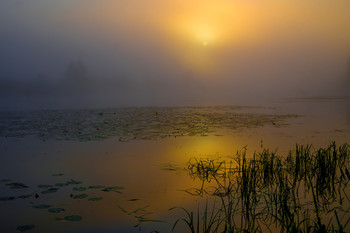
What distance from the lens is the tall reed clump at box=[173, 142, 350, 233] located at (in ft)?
14.8

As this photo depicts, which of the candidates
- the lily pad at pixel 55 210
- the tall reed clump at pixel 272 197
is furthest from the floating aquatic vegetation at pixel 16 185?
the tall reed clump at pixel 272 197

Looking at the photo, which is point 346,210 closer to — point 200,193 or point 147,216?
point 200,193

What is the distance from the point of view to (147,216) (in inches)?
195

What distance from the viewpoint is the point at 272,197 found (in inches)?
221

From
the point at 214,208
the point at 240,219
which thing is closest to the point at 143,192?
the point at 214,208

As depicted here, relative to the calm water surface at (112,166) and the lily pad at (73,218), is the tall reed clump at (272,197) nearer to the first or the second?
the calm water surface at (112,166)

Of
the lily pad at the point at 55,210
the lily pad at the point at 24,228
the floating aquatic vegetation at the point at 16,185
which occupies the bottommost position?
the lily pad at the point at 24,228

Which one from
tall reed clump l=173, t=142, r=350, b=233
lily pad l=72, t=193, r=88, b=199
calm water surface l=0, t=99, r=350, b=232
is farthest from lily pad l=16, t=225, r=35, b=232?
tall reed clump l=173, t=142, r=350, b=233

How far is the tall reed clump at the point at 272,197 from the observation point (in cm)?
450

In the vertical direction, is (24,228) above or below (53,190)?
below

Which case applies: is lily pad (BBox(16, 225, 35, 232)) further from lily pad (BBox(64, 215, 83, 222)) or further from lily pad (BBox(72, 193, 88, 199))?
lily pad (BBox(72, 193, 88, 199))

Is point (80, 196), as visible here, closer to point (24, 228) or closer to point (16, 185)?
point (24, 228)

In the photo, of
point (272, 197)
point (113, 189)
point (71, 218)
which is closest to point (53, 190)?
point (113, 189)

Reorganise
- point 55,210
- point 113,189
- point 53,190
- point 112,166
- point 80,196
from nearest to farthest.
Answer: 1. point 55,210
2. point 80,196
3. point 53,190
4. point 113,189
5. point 112,166
